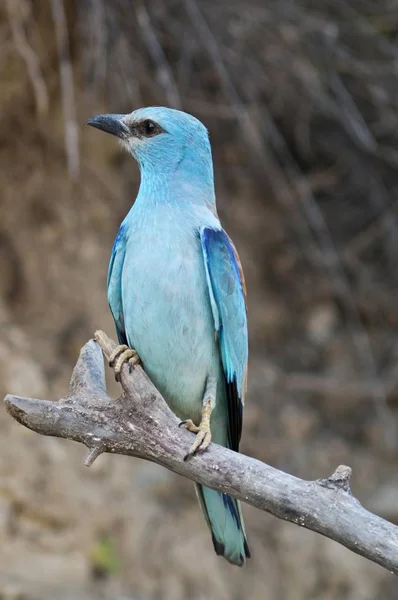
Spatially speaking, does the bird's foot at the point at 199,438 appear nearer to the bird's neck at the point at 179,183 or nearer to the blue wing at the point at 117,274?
the blue wing at the point at 117,274

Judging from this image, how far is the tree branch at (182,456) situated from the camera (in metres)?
2.14

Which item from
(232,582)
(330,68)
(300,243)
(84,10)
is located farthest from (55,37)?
(232,582)

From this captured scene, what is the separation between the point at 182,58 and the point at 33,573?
2.75 metres

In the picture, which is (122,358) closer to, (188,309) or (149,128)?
(188,309)

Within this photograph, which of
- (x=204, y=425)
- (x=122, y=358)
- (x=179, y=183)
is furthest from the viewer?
(x=179, y=183)

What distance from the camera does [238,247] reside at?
5281 mm

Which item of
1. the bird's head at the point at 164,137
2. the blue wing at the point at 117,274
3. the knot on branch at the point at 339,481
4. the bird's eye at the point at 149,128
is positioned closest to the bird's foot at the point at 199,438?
the knot on branch at the point at 339,481

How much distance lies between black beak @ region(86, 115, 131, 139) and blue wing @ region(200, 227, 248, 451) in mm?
554

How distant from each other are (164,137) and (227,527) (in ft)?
4.66

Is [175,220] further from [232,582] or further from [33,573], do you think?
[232,582]

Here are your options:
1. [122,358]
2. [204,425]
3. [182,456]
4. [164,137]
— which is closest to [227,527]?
[204,425]

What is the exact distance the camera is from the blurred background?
425 centimetres

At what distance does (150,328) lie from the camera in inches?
110

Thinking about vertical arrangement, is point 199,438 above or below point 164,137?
below
